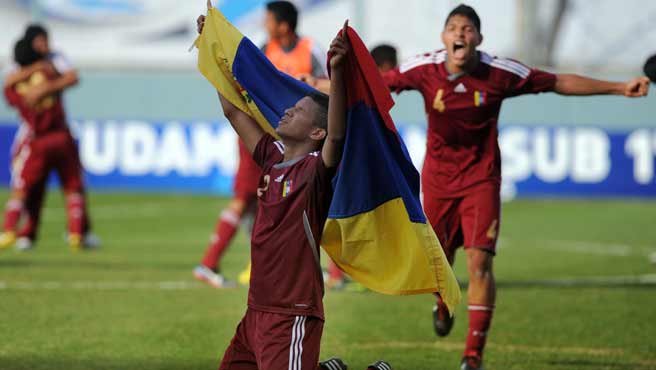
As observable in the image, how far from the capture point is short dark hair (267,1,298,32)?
12.2 m

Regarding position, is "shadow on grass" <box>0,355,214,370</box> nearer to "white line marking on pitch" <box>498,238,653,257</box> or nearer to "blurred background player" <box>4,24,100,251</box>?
"blurred background player" <box>4,24,100,251</box>

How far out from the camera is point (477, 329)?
27.8ft

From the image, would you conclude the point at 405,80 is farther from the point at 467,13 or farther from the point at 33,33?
the point at 33,33

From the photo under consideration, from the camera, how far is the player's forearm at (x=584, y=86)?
8.43 meters

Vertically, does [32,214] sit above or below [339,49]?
below

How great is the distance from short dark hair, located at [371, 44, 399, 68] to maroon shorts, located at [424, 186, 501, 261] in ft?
8.04

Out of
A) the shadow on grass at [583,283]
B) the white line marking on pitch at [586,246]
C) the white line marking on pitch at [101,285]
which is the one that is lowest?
the white line marking on pitch at [586,246]

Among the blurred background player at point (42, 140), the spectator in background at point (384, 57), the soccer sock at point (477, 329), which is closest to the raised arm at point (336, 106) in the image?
the soccer sock at point (477, 329)

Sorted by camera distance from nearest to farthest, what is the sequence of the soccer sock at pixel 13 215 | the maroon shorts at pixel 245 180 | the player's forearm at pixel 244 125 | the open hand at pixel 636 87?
the player's forearm at pixel 244 125 → the open hand at pixel 636 87 → the maroon shorts at pixel 245 180 → the soccer sock at pixel 13 215

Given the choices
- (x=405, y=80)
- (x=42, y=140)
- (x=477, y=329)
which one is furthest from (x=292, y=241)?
(x=42, y=140)

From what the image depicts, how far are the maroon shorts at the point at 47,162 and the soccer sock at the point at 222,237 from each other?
148 inches

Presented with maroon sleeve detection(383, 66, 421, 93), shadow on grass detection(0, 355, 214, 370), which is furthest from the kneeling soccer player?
maroon sleeve detection(383, 66, 421, 93)

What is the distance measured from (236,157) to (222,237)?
10961 millimetres

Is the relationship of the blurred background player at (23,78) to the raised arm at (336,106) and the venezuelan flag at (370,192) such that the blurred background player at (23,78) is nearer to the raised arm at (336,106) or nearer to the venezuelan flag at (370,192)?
the venezuelan flag at (370,192)
